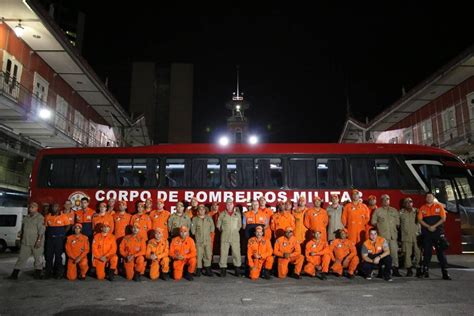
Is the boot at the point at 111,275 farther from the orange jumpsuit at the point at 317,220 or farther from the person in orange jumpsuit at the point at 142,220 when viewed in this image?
the orange jumpsuit at the point at 317,220

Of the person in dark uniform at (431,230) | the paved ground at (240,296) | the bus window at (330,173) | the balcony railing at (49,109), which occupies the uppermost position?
the balcony railing at (49,109)

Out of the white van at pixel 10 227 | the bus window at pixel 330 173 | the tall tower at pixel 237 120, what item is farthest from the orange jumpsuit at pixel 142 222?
the tall tower at pixel 237 120

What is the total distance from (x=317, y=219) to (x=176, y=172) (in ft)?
13.9

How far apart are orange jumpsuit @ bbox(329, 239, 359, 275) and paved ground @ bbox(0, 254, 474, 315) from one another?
0.39 meters

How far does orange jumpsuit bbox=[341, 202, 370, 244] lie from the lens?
30.1 feet

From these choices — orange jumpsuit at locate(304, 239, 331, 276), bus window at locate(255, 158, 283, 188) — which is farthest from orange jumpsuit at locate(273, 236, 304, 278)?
bus window at locate(255, 158, 283, 188)

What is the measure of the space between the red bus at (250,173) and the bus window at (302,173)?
0.03m

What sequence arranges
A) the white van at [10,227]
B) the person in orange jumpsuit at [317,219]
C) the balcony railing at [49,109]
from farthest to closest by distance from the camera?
the white van at [10,227]
the balcony railing at [49,109]
the person in orange jumpsuit at [317,219]

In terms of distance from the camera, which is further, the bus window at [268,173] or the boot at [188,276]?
the bus window at [268,173]

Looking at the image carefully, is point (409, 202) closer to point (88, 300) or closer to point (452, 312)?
point (452, 312)

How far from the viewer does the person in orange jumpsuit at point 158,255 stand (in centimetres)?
A: 838

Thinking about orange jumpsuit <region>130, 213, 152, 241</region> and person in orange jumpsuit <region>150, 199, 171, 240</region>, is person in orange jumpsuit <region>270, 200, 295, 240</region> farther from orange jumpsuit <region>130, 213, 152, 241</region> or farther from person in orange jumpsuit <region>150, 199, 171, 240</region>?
orange jumpsuit <region>130, 213, 152, 241</region>

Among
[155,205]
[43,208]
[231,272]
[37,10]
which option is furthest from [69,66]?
[231,272]

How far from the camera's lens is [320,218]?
30.4 feet
